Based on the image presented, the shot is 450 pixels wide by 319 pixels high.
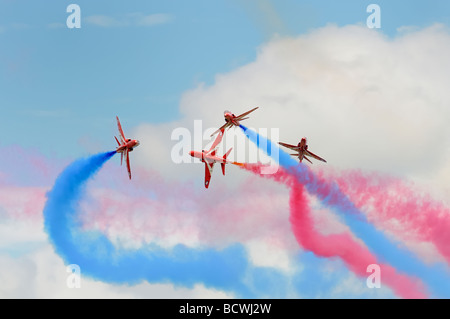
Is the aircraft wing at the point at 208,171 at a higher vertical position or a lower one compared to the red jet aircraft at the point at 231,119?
lower

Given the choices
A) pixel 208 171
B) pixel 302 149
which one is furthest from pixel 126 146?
pixel 302 149

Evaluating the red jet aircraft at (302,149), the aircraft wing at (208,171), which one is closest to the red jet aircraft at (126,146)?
the aircraft wing at (208,171)

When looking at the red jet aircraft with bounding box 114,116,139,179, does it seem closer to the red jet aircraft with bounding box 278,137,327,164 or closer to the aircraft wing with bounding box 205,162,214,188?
the aircraft wing with bounding box 205,162,214,188

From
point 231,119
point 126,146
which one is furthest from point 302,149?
point 126,146

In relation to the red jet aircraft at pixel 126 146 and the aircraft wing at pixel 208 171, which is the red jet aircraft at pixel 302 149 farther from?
the red jet aircraft at pixel 126 146

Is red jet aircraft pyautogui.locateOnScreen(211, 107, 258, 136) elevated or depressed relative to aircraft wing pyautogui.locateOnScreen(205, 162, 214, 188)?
elevated

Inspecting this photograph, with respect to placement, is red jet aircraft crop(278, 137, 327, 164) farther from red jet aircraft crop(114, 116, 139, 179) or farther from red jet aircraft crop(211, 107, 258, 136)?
red jet aircraft crop(114, 116, 139, 179)

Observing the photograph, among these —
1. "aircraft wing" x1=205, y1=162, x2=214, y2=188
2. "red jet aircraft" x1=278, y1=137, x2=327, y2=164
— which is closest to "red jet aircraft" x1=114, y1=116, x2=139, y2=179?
"aircraft wing" x1=205, y1=162, x2=214, y2=188

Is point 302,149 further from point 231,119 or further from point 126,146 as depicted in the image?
point 126,146

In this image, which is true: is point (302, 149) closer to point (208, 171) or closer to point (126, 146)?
point (208, 171)

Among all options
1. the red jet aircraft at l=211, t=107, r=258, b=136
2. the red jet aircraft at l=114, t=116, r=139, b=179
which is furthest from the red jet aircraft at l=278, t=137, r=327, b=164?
the red jet aircraft at l=114, t=116, r=139, b=179
